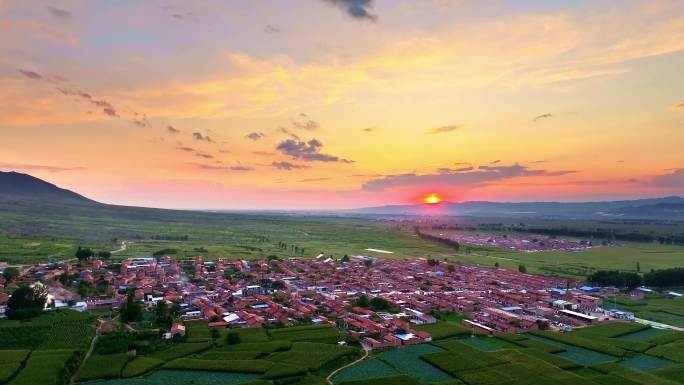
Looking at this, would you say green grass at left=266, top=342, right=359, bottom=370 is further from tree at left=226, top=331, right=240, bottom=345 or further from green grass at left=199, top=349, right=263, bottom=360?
tree at left=226, top=331, right=240, bottom=345

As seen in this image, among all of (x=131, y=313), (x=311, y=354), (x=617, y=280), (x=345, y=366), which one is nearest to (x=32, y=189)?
(x=131, y=313)

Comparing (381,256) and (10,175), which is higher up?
(10,175)

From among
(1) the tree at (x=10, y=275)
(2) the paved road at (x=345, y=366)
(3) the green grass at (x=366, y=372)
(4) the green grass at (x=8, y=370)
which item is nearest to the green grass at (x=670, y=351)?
(3) the green grass at (x=366, y=372)

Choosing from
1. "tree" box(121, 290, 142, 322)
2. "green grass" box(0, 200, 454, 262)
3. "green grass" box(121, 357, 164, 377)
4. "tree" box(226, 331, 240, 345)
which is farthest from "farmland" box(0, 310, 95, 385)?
"green grass" box(0, 200, 454, 262)

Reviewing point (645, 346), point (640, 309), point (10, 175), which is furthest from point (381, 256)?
point (10, 175)

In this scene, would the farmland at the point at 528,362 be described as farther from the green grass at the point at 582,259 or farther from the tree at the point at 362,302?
the green grass at the point at 582,259

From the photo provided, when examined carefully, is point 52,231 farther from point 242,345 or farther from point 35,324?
point 242,345

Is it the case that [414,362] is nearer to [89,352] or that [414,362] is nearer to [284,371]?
[284,371]

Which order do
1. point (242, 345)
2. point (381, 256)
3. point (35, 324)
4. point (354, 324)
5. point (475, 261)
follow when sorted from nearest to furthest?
point (242, 345) < point (35, 324) < point (354, 324) < point (475, 261) < point (381, 256)
